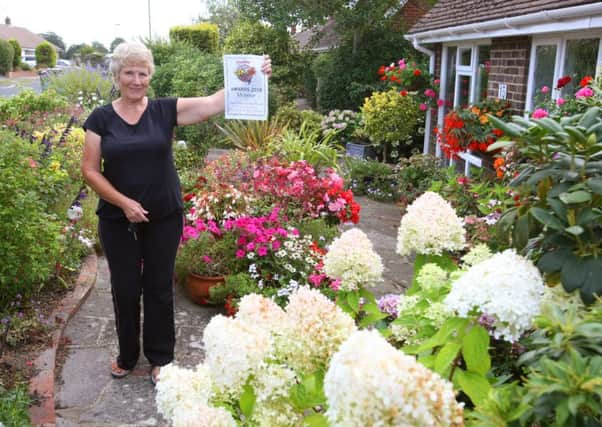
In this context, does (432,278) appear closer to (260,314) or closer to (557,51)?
(260,314)

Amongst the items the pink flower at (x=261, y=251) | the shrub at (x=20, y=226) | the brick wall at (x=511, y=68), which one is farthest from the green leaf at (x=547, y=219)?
the brick wall at (x=511, y=68)

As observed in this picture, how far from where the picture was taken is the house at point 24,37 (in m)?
80.2

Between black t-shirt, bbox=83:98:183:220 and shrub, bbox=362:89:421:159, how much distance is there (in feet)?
25.7

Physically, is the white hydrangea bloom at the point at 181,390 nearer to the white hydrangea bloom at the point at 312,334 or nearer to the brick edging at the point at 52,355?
the white hydrangea bloom at the point at 312,334

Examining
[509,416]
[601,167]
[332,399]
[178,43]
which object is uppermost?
[178,43]

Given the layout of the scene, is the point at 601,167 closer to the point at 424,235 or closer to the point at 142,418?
the point at 424,235

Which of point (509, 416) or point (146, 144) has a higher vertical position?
point (146, 144)

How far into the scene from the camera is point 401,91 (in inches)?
423

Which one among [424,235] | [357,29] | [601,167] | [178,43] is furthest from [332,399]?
[178,43]

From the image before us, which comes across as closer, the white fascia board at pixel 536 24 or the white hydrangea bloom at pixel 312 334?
the white hydrangea bloom at pixel 312 334

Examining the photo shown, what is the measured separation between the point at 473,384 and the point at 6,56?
2274 inches

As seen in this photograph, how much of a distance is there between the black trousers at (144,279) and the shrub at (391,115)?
25.8ft

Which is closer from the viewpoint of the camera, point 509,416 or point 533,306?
point 509,416

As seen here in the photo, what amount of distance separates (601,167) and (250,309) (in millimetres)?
905
